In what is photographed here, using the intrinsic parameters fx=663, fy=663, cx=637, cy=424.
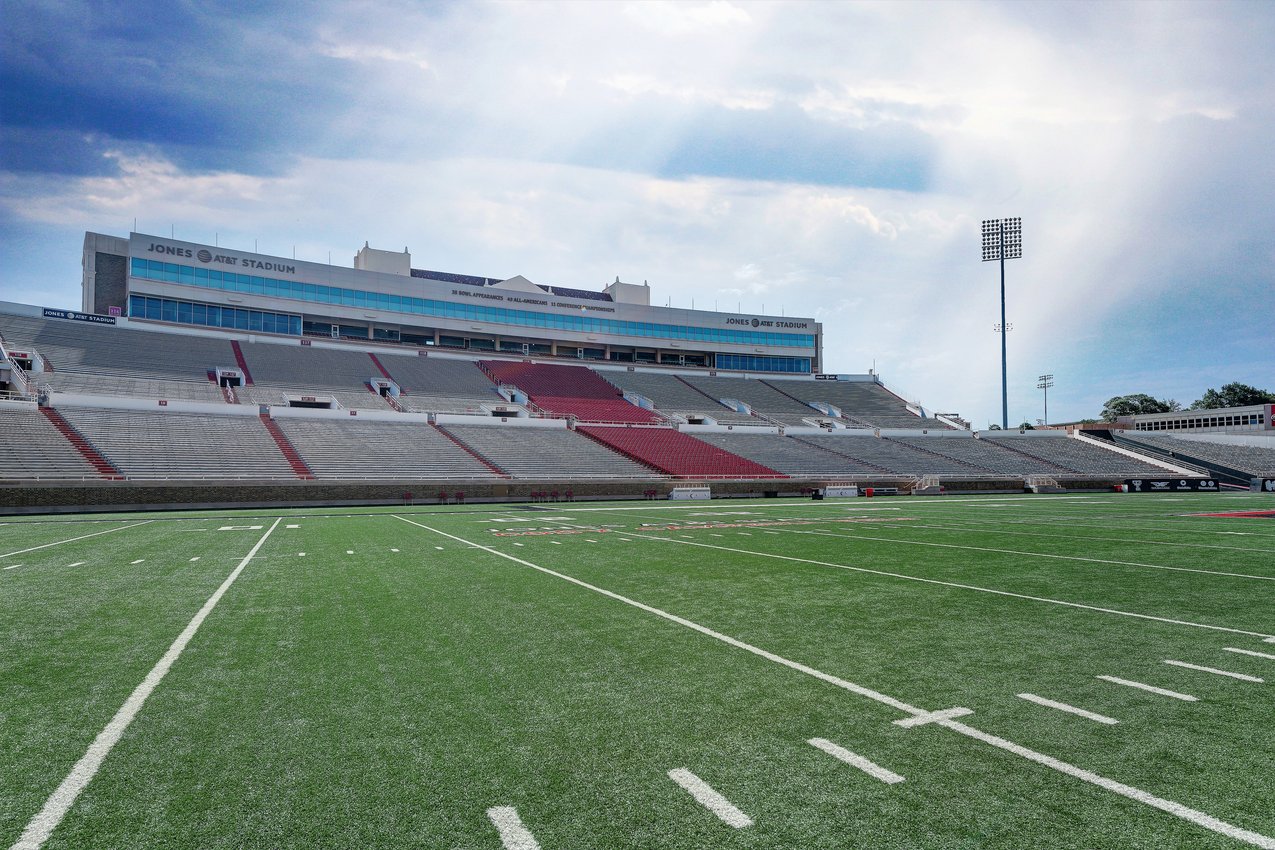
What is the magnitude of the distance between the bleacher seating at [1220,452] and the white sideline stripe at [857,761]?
57.0 meters

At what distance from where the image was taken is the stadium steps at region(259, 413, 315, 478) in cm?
3141

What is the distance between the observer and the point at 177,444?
103ft

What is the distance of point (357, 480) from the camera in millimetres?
31359

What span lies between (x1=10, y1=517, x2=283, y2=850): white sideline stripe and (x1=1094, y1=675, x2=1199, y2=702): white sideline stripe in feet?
22.7

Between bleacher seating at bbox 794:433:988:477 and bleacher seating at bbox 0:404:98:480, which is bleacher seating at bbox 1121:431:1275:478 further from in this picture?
bleacher seating at bbox 0:404:98:480

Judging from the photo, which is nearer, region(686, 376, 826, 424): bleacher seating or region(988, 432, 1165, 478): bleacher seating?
region(988, 432, 1165, 478): bleacher seating

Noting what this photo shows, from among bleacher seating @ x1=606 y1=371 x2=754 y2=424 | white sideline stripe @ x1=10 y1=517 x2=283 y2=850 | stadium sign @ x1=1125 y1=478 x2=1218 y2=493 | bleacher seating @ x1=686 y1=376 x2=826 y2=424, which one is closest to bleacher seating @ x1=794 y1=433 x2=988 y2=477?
bleacher seating @ x1=686 y1=376 x2=826 y2=424

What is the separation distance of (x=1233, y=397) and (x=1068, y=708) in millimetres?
118093

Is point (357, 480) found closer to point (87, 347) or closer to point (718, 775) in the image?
point (87, 347)

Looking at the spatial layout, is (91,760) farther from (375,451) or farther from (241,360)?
(241,360)

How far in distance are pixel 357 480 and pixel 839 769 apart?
31.1 m

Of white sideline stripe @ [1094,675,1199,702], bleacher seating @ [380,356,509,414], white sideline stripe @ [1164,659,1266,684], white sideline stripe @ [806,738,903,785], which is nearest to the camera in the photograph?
white sideline stripe @ [806,738,903,785]

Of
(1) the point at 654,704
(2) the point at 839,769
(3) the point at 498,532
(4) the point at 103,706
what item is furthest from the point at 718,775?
(3) the point at 498,532

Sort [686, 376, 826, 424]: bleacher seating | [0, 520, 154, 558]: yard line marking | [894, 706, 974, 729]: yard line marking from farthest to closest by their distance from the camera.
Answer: [686, 376, 826, 424]: bleacher seating → [0, 520, 154, 558]: yard line marking → [894, 706, 974, 729]: yard line marking
